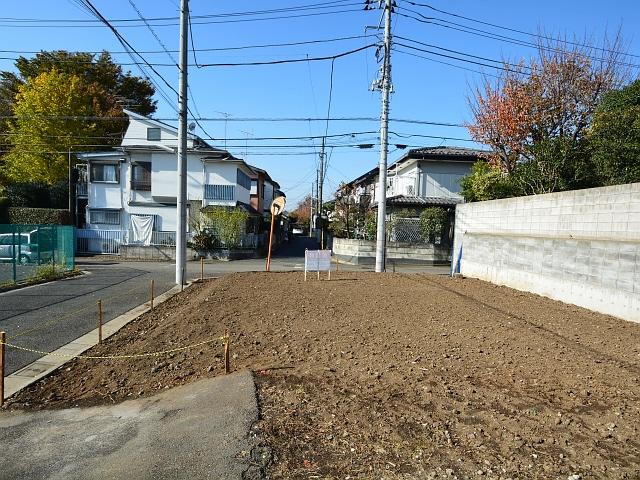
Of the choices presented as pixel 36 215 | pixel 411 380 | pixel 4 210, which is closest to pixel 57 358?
pixel 411 380

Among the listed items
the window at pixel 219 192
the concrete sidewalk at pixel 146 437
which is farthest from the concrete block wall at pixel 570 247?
the window at pixel 219 192

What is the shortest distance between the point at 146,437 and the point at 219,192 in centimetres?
2698

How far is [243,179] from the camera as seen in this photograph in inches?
1292

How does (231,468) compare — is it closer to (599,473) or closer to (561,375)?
(599,473)

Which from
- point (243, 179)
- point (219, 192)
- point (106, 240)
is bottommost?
point (106, 240)

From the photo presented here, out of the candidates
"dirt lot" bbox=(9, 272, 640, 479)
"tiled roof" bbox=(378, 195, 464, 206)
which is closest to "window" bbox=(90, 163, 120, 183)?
"tiled roof" bbox=(378, 195, 464, 206)

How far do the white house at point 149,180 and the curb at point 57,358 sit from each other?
2069cm

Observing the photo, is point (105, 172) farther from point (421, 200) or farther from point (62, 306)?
point (62, 306)

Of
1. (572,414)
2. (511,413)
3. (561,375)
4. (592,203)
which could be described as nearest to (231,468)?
(511,413)

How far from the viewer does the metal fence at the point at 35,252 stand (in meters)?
14.0

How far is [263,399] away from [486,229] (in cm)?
1209

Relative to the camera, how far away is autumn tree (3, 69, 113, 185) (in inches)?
1208

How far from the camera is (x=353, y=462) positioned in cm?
315

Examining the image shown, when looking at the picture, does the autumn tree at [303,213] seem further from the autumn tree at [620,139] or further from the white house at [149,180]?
the autumn tree at [620,139]
